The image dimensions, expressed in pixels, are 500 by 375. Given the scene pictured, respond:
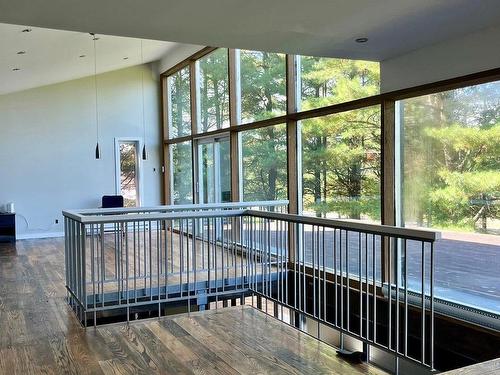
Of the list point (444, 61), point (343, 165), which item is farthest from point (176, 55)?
point (444, 61)

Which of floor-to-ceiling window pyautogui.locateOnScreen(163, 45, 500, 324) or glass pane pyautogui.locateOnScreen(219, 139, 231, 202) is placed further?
glass pane pyautogui.locateOnScreen(219, 139, 231, 202)

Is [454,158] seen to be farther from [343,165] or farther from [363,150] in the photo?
[343,165]

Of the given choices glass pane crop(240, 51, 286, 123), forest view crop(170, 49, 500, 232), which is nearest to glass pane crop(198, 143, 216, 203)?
forest view crop(170, 49, 500, 232)

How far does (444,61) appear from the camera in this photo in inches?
174

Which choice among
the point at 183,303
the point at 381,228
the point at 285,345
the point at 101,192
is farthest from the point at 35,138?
the point at 381,228

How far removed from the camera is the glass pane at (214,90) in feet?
28.9

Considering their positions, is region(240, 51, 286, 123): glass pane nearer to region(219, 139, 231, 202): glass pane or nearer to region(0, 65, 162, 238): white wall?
region(219, 139, 231, 202): glass pane

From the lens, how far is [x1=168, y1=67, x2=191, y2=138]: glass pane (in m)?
10.5

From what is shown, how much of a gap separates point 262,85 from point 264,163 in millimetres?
1235

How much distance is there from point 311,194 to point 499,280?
278cm

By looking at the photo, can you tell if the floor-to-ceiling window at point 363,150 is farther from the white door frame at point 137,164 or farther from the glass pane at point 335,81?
the white door frame at point 137,164

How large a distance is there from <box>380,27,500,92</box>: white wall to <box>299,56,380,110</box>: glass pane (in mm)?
286

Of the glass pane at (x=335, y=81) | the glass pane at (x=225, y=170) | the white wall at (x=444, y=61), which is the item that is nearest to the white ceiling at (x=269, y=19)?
the white wall at (x=444, y=61)

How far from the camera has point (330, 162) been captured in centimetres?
610
